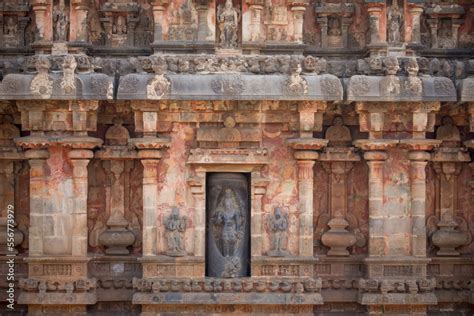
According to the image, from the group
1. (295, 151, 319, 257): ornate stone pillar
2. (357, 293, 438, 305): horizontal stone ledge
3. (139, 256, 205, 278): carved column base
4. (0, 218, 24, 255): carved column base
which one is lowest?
(357, 293, 438, 305): horizontal stone ledge

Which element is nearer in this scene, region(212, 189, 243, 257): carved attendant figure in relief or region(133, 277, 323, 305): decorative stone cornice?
region(133, 277, 323, 305): decorative stone cornice

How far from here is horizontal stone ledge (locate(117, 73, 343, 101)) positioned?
17.5 metres

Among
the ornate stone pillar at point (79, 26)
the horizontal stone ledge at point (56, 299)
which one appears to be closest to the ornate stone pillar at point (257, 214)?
the horizontal stone ledge at point (56, 299)

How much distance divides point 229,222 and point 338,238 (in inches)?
84.6

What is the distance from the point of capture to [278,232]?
710 inches

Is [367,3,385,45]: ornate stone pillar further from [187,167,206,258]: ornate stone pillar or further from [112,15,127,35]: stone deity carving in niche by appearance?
[112,15,127,35]: stone deity carving in niche

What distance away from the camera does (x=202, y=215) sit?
1808 centimetres

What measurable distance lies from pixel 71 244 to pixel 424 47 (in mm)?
7702

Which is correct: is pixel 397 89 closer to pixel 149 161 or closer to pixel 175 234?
pixel 149 161

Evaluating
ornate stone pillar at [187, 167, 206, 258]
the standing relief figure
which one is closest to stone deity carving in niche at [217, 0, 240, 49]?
ornate stone pillar at [187, 167, 206, 258]

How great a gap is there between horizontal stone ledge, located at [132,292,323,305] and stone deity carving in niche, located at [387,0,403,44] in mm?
5090

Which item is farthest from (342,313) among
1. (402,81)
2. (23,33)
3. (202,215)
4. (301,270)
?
(23,33)

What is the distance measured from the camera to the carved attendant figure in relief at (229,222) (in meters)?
18.1

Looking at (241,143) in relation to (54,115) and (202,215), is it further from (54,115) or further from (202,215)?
(54,115)
